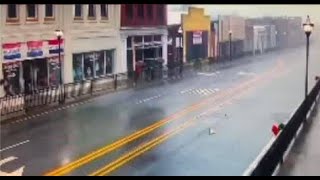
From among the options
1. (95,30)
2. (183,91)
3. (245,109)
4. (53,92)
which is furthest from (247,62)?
(53,92)

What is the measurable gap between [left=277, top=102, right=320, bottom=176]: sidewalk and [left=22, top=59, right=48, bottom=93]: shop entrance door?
28.1 ft

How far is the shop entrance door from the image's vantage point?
17.2 m

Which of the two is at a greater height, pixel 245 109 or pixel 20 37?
pixel 20 37

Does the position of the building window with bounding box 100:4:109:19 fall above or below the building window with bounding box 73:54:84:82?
above

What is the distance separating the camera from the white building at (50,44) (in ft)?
56.2

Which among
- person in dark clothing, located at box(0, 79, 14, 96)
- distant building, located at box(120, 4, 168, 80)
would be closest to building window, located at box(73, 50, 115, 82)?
distant building, located at box(120, 4, 168, 80)

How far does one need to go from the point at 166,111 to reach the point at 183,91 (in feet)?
14.9

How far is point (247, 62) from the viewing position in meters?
21.6

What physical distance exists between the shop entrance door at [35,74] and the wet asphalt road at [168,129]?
1.49 meters

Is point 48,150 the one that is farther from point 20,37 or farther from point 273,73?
point 273,73

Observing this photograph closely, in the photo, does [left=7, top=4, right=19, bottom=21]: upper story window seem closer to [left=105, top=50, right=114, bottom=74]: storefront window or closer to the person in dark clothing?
the person in dark clothing

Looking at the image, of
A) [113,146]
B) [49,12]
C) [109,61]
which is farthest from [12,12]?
[113,146]

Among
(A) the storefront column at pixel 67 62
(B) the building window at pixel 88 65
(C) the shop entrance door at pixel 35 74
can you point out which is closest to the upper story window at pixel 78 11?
(A) the storefront column at pixel 67 62

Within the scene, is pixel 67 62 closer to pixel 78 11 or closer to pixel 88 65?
pixel 88 65
